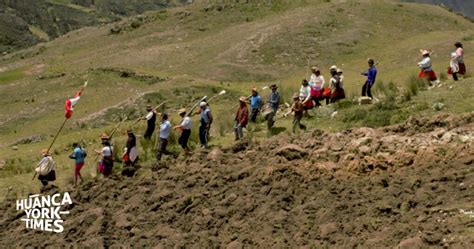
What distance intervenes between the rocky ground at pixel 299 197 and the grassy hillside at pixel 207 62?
302 cm

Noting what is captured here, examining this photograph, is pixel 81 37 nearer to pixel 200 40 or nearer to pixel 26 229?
pixel 200 40

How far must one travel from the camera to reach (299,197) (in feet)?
43.0

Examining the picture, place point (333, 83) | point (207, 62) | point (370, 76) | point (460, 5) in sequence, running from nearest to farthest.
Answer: point (370, 76)
point (333, 83)
point (207, 62)
point (460, 5)

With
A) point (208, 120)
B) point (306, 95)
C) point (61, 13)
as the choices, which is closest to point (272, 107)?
point (306, 95)

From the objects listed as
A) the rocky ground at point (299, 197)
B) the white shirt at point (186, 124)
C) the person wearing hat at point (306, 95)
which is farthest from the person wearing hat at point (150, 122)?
the person wearing hat at point (306, 95)

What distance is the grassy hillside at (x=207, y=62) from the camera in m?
25.4

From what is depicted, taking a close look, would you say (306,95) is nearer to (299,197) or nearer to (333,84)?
(333,84)

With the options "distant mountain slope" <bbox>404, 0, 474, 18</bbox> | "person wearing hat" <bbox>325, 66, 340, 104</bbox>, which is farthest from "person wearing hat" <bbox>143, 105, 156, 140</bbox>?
"distant mountain slope" <bbox>404, 0, 474, 18</bbox>

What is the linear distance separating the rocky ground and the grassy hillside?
3.02 m

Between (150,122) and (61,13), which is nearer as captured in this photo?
(150,122)

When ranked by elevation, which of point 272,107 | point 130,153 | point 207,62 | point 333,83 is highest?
point 333,83

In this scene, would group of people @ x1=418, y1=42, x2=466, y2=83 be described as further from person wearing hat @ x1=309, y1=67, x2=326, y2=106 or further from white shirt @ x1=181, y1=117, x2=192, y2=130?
white shirt @ x1=181, y1=117, x2=192, y2=130

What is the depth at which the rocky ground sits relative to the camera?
1110 centimetres

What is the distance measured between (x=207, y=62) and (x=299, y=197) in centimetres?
2737
